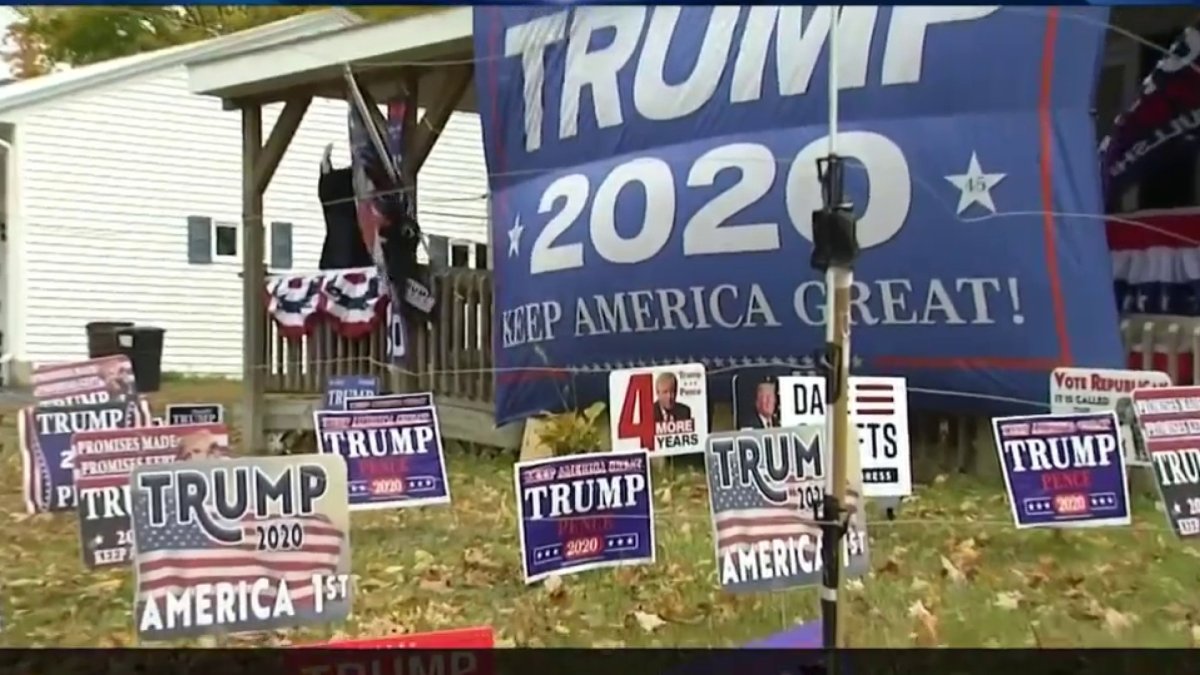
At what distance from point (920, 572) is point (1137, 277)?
29.5 inches

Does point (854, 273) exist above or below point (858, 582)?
above

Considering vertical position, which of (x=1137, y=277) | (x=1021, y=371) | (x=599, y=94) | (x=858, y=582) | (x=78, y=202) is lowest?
(x=858, y=582)

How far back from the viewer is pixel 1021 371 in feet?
8.90

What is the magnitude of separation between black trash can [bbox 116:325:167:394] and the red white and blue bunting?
0.23 meters

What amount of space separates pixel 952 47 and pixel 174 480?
1.75 m

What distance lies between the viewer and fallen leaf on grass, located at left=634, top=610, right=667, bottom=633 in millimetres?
2908

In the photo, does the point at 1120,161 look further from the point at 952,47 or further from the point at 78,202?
the point at 78,202

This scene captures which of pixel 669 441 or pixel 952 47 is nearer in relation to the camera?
pixel 952 47

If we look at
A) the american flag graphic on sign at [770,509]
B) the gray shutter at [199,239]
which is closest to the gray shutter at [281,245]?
the gray shutter at [199,239]

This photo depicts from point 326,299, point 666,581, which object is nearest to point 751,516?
point 666,581

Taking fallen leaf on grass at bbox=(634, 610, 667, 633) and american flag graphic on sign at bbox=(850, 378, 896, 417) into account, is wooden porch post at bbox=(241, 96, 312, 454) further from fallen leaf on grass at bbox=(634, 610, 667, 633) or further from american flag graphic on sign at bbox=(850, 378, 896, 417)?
american flag graphic on sign at bbox=(850, 378, 896, 417)

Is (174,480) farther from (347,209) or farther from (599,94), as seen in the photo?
(599,94)

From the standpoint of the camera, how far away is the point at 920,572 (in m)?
2.89

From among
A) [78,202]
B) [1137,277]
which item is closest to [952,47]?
[1137,277]
